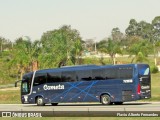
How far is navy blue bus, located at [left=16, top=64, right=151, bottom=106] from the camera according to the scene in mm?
31266

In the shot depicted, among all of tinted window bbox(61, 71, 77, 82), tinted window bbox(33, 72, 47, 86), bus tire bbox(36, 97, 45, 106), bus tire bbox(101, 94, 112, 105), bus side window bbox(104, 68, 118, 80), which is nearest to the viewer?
bus side window bbox(104, 68, 118, 80)

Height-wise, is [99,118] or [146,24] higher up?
[146,24]

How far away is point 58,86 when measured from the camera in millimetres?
34688

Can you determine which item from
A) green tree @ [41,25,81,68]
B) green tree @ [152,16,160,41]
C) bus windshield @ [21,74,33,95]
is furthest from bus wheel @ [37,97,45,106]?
green tree @ [152,16,160,41]

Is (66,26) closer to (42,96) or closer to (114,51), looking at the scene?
(114,51)

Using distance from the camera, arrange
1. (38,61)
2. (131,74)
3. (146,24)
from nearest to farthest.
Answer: (131,74) < (38,61) < (146,24)

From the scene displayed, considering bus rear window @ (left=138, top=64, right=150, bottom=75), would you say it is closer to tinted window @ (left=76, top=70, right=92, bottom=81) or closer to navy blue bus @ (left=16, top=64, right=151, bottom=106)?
navy blue bus @ (left=16, top=64, right=151, bottom=106)

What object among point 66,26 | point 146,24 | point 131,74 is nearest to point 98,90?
point 131,74

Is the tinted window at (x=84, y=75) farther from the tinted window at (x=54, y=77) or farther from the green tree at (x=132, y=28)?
the green tree at (x=132, y=28)

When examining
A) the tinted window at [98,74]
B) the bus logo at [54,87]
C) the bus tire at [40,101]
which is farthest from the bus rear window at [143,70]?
the bus tire at [40,101]

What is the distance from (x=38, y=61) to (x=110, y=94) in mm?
49632

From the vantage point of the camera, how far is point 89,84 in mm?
33125

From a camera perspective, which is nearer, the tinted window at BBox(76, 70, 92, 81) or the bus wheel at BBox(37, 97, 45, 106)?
the tinted window at BBox(76, 70, 92, 81)

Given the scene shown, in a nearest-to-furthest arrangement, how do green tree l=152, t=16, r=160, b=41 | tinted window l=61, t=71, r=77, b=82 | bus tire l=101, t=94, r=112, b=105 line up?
bus tire l=101, t=94, r=112, b=105 < tinted window l=61, t=71, r=77, b=82 < green tree l=152, t=16, r=160, b=41
